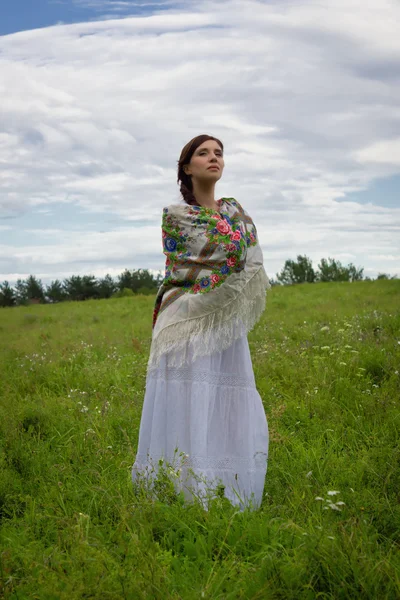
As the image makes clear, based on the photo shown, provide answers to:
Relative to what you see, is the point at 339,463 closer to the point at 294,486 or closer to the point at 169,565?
the point at 294,486

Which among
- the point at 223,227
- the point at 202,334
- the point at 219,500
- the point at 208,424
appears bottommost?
the point at 219,500

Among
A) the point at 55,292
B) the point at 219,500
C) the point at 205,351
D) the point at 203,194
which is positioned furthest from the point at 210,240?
the point at 55,292

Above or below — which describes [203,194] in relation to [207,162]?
below

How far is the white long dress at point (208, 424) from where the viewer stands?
4305mm

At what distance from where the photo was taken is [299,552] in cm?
308

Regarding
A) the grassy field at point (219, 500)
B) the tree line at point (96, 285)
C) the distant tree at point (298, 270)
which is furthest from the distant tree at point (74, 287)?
the grassy field at point (219, 500)

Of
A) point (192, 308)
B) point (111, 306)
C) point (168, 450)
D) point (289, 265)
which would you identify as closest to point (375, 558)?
point (168, 450)

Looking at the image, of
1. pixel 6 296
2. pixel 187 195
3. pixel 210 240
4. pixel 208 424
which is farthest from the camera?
pixel 6 296

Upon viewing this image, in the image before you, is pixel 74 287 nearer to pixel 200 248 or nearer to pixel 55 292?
pixel 55 292

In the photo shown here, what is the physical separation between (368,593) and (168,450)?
1.96 m

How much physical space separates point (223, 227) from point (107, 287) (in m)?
26.2

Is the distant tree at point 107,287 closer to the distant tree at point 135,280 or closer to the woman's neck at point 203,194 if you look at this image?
the distant tree at point 135,280

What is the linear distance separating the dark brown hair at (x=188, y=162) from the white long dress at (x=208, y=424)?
116cm

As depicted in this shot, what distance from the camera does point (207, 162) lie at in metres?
4.48
